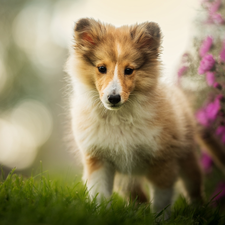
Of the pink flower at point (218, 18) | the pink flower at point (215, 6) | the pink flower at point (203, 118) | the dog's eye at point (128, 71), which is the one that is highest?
the pink flower at point (215, 6)

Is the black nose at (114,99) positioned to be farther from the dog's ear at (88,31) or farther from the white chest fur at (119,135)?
the dog's ear at (88,31)

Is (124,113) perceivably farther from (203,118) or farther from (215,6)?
(215,6)

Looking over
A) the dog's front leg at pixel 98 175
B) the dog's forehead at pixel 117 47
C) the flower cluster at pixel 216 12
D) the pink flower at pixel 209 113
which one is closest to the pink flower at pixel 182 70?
the pink flower at pixel 209 113

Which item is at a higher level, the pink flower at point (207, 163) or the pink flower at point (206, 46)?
the pink flower at point (206, 46)

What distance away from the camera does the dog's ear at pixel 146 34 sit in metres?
2.81

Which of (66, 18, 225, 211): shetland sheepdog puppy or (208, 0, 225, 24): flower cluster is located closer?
(66, 18, 225, 211): shetland sheepdog puppy

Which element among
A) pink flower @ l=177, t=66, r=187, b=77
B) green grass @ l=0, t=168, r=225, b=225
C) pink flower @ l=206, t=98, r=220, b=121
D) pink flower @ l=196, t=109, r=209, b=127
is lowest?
green grass @ l=0, t=168, r=225, b=225

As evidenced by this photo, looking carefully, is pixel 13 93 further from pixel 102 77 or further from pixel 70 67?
pixel 102 77

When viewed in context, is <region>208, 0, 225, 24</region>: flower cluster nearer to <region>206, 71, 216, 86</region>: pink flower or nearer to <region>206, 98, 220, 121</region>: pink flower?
<region>206, 71, 216, 86</region>: pink flower

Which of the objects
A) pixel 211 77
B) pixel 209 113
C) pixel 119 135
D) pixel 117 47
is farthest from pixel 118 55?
pixel 209 113

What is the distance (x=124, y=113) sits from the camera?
283 centimetres

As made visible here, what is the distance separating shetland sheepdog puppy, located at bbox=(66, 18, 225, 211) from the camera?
8.93 ft

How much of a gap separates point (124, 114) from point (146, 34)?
0.91 m

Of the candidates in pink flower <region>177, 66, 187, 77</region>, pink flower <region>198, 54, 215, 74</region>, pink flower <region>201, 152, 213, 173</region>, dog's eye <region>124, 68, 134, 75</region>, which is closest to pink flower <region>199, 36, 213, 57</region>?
→ pink flower <region>198, 54, 215, 74</region>
